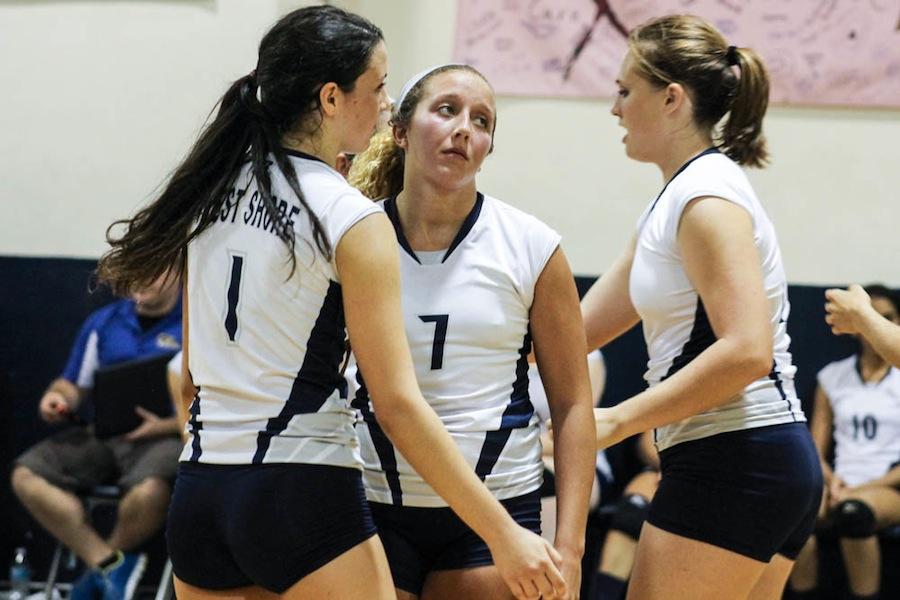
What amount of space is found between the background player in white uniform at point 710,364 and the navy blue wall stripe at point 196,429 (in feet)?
2.54

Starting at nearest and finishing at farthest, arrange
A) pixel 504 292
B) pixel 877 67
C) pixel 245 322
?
pixel 245 322
pixel 504 292
pixel 877 67

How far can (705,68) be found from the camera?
253 centimetres

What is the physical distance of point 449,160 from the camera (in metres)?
2.20

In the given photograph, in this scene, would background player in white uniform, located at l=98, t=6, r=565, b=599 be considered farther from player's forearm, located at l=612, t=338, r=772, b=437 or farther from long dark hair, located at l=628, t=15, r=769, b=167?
long dark hair, located at l=628, t=15, r=769, b=167

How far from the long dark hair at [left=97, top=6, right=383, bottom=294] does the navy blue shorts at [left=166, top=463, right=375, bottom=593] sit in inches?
15.2

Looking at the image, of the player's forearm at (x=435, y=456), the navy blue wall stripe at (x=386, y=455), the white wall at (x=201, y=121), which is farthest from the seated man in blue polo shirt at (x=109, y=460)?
the player's forearm at (x=435, y=456)

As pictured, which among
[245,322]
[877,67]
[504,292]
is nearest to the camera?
[245,322]

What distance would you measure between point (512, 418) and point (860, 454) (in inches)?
128

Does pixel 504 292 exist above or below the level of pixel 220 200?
below

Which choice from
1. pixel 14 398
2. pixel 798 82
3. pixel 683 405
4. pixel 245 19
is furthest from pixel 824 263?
pixel 14 398

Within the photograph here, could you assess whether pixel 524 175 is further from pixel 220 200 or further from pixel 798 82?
pixel 220 200

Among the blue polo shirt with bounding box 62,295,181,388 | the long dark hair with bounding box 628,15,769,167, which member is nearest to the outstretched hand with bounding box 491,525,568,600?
the long dark hair with bounding box 628,15,769,167

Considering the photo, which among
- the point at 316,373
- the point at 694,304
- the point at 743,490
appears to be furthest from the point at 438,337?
the point at 743,490

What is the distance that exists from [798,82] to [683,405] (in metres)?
3.42
